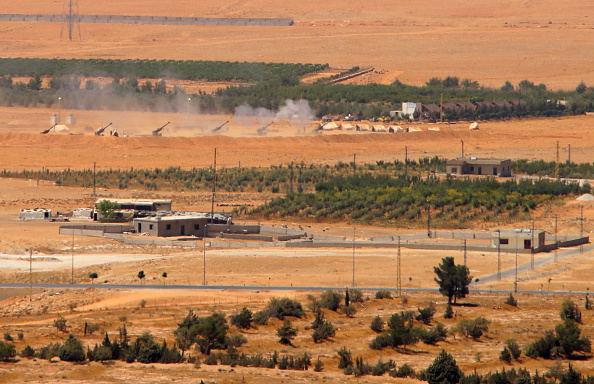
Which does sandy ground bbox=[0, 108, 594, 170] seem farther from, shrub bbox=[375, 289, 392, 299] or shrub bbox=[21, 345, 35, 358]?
shrub bbox=[21, 345, 35, 358]

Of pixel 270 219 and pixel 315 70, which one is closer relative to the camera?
pixel 270 219

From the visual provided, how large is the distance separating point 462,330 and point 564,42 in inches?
5669

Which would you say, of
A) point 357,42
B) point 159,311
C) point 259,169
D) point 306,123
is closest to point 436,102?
point 306,123

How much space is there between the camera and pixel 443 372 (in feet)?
106

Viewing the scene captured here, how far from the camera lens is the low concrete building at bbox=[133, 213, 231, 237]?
6238 centimetres

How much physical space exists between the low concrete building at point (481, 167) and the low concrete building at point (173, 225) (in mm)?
28232

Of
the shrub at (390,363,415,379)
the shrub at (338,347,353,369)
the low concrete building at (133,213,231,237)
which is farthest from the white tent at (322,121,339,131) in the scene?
the shrub at (390,363,415,379)

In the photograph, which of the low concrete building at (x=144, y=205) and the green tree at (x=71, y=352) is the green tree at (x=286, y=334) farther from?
the low concrete building at (x=144, y=205)

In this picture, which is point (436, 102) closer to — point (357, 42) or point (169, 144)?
point (169, 144)

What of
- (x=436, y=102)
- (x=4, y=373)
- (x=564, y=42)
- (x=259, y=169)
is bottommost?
(x=4, y=373)

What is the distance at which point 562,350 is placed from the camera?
37.3 m

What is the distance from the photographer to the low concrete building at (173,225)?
2456 inches

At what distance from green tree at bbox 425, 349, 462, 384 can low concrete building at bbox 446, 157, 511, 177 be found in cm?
5459

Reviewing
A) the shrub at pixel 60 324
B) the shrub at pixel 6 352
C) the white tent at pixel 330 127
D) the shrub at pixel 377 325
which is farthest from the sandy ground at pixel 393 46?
the shrub at pixel 6 352
